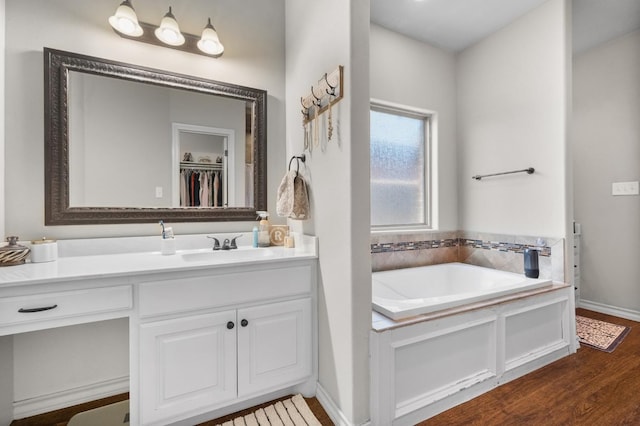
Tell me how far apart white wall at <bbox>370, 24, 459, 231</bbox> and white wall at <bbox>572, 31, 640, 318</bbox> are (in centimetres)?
137

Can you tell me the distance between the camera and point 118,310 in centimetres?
125

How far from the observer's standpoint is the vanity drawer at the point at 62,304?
1101 millimetres

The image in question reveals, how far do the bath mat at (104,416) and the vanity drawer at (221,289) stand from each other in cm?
66

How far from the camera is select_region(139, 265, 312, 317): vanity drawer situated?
130 centimetres

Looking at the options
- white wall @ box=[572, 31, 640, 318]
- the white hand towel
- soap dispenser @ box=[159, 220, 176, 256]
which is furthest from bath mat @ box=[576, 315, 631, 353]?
soap dispenser @ box=[159, 220, 176, 256]

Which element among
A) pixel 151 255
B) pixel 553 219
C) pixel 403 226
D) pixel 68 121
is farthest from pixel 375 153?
pixel 68 121

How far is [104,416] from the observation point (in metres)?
1.49

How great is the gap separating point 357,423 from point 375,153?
1989 mm

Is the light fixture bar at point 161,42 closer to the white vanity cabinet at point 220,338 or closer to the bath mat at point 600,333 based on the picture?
the white vanity cabinet at point 220,338

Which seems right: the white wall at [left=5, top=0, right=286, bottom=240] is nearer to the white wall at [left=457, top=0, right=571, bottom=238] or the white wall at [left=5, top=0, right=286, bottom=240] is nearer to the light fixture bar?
the light fixture bar

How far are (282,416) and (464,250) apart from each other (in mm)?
2264

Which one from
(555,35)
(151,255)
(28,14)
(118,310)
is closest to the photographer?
(118,310)

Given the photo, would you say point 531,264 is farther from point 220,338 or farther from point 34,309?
point 34,309

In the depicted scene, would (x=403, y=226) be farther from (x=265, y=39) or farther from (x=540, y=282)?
(x=265, y=39)
